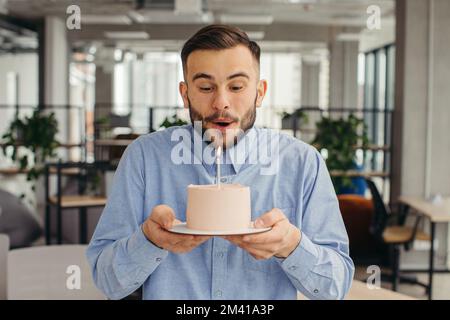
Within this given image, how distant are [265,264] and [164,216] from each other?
221 mm

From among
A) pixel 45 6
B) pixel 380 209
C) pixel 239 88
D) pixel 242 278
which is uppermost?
pixel 45 6

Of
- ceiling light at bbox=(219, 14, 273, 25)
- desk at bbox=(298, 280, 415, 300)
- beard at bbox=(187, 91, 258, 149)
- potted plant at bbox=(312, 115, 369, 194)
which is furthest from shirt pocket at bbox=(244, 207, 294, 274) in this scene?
ceiling light at bbox=(219, 14, 273, 25)

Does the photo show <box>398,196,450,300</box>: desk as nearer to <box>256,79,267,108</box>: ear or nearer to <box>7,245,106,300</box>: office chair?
<box>7,245,106,300</box>: office chair

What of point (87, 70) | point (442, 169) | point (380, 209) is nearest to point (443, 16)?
point (442, 169)

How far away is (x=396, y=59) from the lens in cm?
532

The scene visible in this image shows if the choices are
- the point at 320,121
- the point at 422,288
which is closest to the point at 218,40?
the point at 422,288

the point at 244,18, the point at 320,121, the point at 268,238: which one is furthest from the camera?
the point at 244,18

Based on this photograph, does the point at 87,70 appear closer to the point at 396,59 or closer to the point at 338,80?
the point at 338,80

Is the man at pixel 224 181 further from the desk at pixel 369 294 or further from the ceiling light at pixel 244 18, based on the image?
the ceiling light at pixel 244 18

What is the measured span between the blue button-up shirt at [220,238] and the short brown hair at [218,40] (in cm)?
12

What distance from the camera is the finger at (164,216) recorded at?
2.32 ft

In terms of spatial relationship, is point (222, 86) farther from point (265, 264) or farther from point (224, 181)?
point (265, 264)

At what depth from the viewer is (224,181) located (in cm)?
88

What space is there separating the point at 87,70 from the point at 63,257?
1572cm
